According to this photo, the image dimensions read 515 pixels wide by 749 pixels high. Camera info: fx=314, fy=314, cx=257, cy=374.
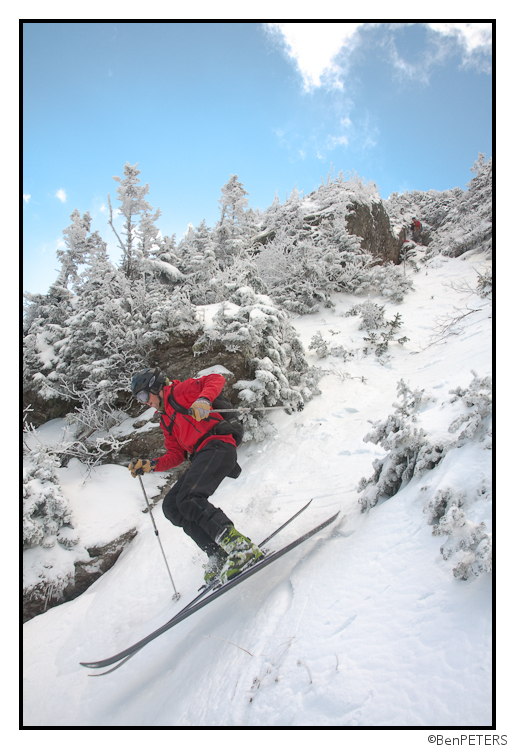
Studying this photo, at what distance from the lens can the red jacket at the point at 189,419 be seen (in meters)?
3.71

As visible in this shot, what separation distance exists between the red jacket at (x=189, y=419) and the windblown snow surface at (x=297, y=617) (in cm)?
161

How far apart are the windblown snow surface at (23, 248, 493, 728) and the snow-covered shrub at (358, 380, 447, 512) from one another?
0.46 ft

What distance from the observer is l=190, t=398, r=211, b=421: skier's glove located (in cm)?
343

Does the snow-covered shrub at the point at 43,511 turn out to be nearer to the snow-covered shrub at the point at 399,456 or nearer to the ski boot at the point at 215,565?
the ski boot at the point at 215,565

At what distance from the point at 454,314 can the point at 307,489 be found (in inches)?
345

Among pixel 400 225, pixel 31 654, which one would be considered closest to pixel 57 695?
pixel 31 654

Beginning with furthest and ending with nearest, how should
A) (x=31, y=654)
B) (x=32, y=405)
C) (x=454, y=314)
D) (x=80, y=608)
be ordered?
1. (x=454, y=314)
2. (x=32, y=405)
3. (x=80, y=608)
4. (x=31, y=654)

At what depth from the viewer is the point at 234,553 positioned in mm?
3062

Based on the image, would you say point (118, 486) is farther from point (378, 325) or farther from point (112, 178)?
point (112, 178)

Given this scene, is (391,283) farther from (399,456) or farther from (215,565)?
(215,565)

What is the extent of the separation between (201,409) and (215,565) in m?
1.70

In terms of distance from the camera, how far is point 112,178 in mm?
11898

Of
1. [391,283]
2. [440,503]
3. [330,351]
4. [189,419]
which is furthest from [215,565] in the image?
[391,283]

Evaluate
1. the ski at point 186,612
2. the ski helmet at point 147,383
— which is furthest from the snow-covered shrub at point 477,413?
the ski helmet at point 147,383
